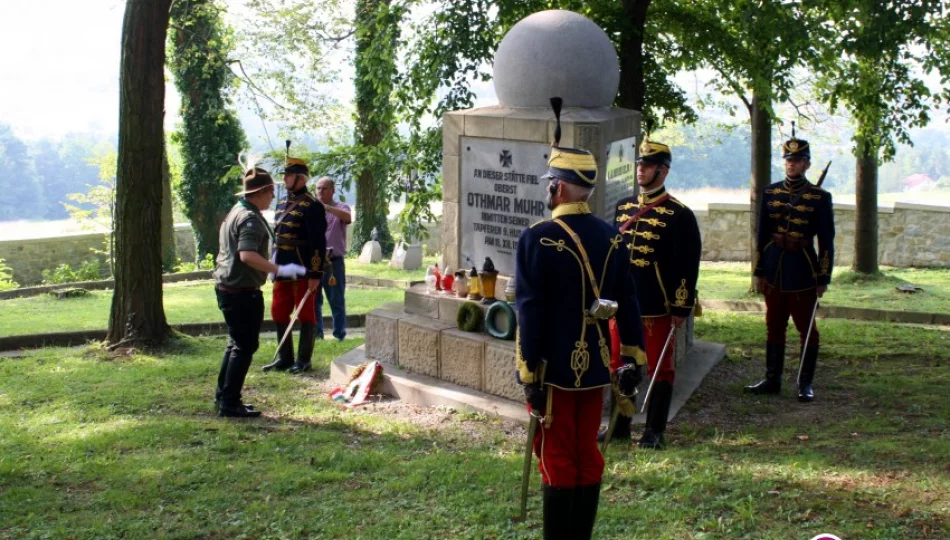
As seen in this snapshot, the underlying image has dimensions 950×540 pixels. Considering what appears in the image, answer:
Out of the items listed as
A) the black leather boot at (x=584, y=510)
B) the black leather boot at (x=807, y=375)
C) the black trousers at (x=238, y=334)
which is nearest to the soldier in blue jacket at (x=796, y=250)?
the black leather boot at (x=807, y=375)

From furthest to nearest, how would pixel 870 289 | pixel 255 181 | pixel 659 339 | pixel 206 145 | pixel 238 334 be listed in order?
pixel 206 145 < pixel 870 289 < pixel 238 334 < pixel 255 181 < pixel 659 339

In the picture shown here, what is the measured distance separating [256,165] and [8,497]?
2845mm

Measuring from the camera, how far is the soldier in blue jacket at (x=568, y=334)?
4.71m

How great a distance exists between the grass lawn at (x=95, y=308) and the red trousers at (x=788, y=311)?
661 cm

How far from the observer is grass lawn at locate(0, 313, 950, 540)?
5004 mm

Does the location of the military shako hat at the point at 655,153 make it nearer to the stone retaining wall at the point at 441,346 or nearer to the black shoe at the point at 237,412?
the stone retaining wall at the point at 441,346

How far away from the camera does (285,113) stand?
91.7 feet

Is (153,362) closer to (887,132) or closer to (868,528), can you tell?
(868,528)

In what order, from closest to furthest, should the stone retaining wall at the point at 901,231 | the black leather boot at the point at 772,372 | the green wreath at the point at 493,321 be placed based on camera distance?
1. the green wreath at the point at 493,321
2. the black leather boot at the point at 772,372
3. the stone retaining wall at the point at 901,231

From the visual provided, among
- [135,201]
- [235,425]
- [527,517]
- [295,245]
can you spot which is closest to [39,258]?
[135,201]

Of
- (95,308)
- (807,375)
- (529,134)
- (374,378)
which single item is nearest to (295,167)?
(374,378)

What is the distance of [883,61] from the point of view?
1029 centimetres

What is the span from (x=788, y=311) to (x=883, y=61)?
149 inches

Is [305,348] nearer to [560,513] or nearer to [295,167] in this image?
[295,167]
